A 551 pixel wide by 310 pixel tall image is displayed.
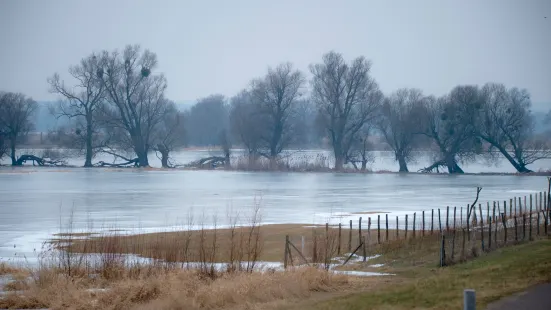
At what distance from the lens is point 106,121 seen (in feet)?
365

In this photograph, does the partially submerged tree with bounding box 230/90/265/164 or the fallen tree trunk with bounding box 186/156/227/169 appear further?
the fallen tree trunk with bounding box 186/156/227/169

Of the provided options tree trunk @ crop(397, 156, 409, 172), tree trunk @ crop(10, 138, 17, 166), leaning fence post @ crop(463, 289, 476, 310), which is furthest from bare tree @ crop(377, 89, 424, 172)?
leaning fence post @ crop(463, 289, 476, 310)

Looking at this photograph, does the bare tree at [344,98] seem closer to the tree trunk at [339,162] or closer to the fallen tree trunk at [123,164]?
the tree trunk at [339,162]

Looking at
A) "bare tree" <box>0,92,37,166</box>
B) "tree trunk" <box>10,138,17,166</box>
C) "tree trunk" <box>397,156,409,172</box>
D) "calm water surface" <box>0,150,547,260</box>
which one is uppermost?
"bare tree" <box>0,92,37,166</box>

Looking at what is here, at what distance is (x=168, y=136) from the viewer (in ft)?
362

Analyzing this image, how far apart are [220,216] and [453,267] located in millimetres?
19568

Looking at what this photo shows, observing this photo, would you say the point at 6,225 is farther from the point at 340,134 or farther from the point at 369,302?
the point at 340,134

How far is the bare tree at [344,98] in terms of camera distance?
105m

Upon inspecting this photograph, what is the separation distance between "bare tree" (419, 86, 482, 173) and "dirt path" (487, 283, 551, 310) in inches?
3180

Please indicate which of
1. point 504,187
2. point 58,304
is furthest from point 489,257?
point 504,187

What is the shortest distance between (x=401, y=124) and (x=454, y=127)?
7.49 m

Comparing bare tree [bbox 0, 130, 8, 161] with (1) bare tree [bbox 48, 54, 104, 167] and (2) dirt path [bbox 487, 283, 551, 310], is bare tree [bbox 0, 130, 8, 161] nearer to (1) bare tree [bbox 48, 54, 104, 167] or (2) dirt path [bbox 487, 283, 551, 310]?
(1) bare tree [bbox 48, 54, 104, 167]

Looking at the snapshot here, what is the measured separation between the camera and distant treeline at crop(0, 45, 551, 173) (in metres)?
95.7

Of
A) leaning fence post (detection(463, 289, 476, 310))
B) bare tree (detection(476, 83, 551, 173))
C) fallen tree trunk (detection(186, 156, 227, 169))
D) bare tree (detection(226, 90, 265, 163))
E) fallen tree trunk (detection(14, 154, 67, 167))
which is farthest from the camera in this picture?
fallen tree trunk (detection(14, 154, 67, 167))
